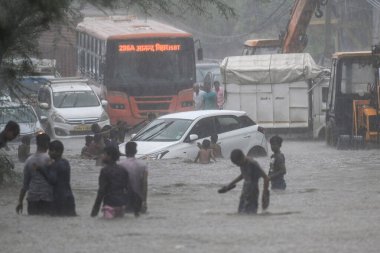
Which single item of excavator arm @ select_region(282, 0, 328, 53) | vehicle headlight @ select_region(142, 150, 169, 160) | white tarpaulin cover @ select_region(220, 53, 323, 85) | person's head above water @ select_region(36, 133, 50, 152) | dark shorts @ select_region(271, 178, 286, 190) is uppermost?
excavator arm @ select_region(282, 0, 328, 53)

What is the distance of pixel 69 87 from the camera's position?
37.4 metres

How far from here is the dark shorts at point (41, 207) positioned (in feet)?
51.3

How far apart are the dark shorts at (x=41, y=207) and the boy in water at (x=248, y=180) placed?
232 cm

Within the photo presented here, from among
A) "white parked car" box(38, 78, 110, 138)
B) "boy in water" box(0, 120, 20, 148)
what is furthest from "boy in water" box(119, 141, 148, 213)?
"white parked car" box(38, 78, 110, 138)

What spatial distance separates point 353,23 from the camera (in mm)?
52781

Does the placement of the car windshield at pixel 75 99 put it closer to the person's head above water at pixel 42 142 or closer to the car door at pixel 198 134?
the car door at pixel 198 134

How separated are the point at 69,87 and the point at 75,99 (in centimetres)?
53

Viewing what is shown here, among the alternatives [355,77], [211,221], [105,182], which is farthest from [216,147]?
[105,182]

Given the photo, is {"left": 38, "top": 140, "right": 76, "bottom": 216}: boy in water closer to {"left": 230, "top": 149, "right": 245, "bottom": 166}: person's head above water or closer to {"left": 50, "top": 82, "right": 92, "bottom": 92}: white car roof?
{"left": 230, "top": 149, "right": 245, "bottom": 166}: person's head above water

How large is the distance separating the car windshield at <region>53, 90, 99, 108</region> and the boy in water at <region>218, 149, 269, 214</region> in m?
21.6

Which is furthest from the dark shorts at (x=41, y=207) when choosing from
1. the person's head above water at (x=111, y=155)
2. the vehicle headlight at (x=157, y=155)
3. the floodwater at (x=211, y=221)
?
the vehicle headlight at (x=157, y=155)

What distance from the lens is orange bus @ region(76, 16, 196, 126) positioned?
37406 millimetres

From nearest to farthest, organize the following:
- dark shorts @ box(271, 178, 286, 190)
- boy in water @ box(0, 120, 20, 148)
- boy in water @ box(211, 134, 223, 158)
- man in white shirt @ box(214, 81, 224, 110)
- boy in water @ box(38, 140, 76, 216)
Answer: boy in water @ box(0, 120, 20, 148), boy in water @ box(38, 140, 76, 216), dark shorts @ box(271, 178, 286, 190), boy in water @ box(211, 134, 223, 158), man in white shirt @ box(214, 81, 224, 110)

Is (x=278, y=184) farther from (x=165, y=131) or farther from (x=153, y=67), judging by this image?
(x=153, y=67)
